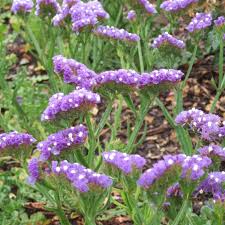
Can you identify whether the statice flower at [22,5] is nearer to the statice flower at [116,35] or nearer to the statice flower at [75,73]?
the statice flower at [116,35]

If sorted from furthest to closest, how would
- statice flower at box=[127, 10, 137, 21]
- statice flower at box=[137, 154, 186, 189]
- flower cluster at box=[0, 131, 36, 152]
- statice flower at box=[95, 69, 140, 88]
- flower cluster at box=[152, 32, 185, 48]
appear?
statice flower at box=[127, 10, 137, 21] → flower cluster at box=[152, 32, 185, 48] → statice flower at box=[95, 69, 140, 88] → flower cluster at box=[0, 131, 36, 152] → statice flower at box=[137, 154, 186, 189]

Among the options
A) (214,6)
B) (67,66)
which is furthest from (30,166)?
(214,6)

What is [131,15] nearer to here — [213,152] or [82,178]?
[213,152]

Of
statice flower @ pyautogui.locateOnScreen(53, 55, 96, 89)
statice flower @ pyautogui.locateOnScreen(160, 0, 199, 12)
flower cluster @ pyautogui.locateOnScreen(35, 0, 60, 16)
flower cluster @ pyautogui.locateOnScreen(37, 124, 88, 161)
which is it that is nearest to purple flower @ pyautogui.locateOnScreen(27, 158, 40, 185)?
flower cluster @ pyautogui.locateOnScreen(37, 124, 88, 161)

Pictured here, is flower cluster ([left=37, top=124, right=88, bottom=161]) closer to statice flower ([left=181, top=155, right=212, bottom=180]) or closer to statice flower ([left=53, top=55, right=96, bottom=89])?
statice flower ([left=53, top=55, right=96, bottom=89])

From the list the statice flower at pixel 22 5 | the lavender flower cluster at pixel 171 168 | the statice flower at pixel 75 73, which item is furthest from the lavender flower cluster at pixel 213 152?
the statice flower at pixel 22 5

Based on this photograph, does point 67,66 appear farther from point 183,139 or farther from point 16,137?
point 183,139

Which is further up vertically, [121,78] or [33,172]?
[121,78]

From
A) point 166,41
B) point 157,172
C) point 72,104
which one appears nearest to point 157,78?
point 72,104
